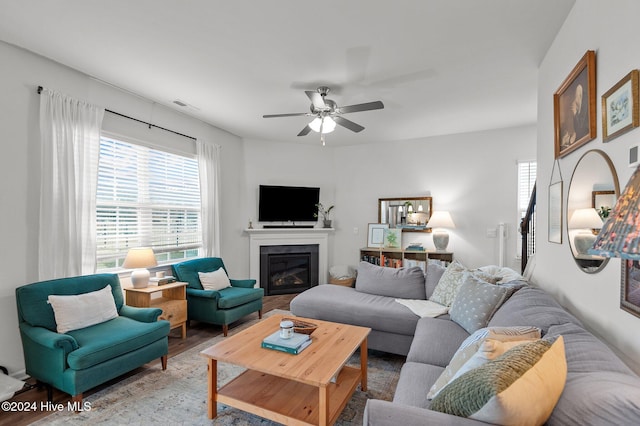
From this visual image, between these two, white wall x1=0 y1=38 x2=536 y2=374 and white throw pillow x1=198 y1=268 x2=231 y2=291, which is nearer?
white wall x1=0 y1=38 x2=536 y2=374

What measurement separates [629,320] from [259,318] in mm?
3594

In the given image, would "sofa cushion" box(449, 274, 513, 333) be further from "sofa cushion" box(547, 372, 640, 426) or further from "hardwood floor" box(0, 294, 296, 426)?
"hardwood floor" box(0, 294, 296, 426)

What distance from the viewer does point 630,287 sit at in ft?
4.19

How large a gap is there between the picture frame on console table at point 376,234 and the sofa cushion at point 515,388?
4264 millimetres

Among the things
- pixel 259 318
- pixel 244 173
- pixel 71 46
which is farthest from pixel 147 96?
pixel 259 318

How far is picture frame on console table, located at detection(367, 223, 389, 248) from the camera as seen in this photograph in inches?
212

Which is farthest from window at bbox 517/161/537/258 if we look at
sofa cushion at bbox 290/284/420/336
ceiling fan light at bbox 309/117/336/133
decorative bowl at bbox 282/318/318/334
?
decorative bowl at bbox 282/318/318/334

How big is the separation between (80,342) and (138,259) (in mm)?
977

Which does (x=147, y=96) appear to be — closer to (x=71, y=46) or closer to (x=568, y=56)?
(x=71, y=46)

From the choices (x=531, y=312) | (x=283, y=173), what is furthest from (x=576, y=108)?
(x=283, y=173)

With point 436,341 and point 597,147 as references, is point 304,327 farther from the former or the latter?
point 597,147

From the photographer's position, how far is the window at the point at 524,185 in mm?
4484

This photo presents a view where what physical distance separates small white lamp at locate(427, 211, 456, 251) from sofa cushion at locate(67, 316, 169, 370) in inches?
150

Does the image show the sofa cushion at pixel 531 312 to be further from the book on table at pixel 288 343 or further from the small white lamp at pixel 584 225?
the book on table at pixel 288 343
